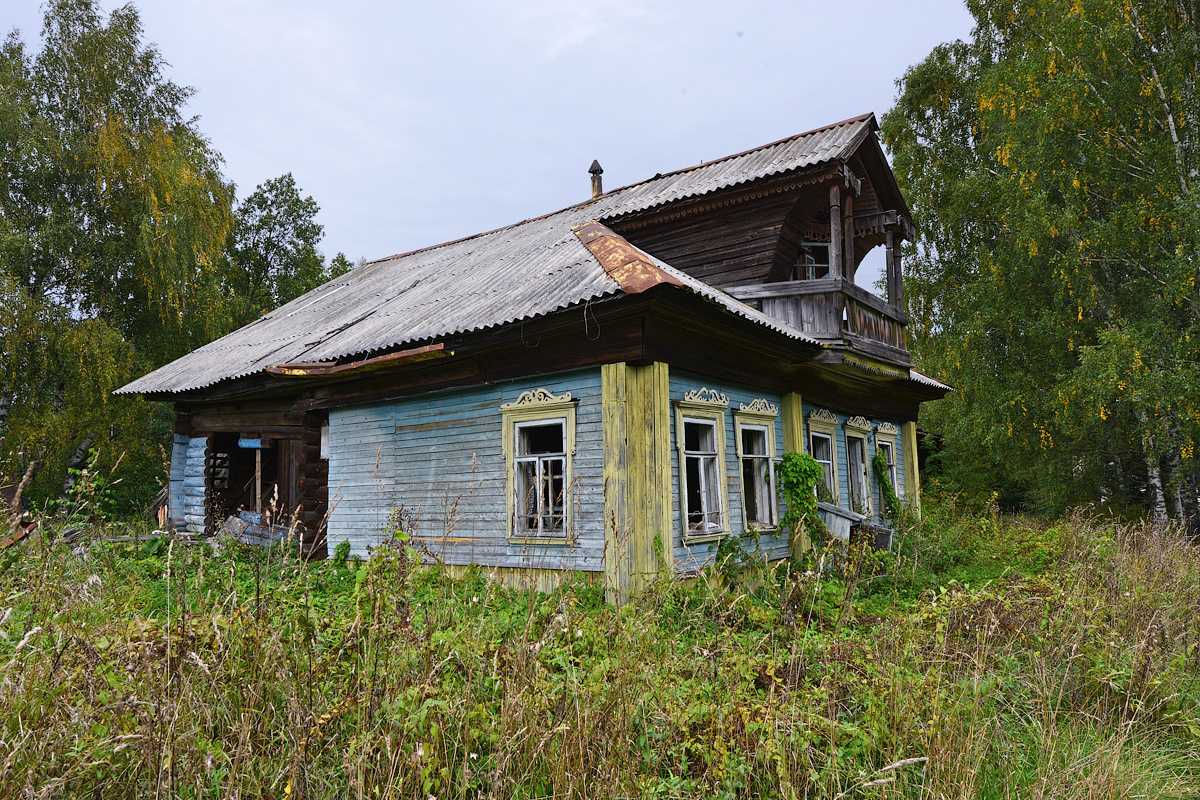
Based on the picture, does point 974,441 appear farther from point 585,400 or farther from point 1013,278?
point 585,400

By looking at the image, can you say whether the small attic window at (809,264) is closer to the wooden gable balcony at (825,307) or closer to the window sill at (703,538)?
the wooden gable balcony at (825,307)

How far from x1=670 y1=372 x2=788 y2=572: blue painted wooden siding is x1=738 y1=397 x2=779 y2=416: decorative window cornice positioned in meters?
0.05

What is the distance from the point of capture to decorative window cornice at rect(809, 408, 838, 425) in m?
9.80

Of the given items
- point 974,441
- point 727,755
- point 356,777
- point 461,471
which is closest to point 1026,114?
point 974,441

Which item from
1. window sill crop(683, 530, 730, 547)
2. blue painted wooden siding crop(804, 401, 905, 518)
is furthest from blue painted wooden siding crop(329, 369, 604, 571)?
blue painted wooden siding crop(804, 401, 905, 518)

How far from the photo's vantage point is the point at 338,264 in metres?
31.4

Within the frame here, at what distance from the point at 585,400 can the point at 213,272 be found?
53.3 ft

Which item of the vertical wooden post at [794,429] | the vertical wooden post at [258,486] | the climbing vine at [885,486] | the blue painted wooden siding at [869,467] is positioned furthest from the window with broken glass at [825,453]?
the vertical wooden post at [258,486]

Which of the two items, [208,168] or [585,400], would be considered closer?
[585,400]

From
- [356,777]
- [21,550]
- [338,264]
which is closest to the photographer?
[356,777]

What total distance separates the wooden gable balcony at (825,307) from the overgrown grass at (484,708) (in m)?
5.40

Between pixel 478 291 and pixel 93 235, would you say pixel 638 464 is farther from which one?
pixel 93 235

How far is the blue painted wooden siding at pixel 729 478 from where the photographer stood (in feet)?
22.2

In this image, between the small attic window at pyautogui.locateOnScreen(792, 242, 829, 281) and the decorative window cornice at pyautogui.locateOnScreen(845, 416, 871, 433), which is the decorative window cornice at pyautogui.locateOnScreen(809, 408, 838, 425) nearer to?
the decorative window cornice at pyautogui.locateOnScreen(845, 416, 871, 433)
